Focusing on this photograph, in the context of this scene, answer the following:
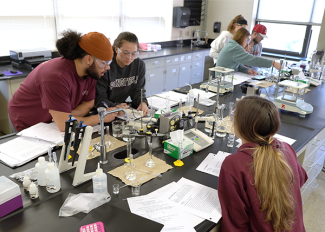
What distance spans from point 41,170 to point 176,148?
0.78 metres

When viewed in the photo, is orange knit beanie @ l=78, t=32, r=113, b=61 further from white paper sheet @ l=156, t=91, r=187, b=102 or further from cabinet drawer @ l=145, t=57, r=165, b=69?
cabinet drawer @ l=145, t=57, r=165, b=69

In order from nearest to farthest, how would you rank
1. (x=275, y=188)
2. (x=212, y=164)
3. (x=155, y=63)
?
(x=275, y=188)
(x=212, y=164)
(x=155, y=63)

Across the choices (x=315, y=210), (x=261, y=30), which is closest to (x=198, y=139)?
(x=315, y=210)

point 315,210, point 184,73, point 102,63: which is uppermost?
point 102,63

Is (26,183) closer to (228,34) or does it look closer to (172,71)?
(228,34)

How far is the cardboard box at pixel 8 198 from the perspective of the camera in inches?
47.8

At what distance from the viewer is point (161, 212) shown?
130 centimetres

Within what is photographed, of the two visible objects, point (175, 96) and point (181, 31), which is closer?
point (175, 96)

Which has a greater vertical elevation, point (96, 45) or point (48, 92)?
point (96, 45)

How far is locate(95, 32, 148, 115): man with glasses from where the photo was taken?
246cm

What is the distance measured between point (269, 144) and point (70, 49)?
1459mm

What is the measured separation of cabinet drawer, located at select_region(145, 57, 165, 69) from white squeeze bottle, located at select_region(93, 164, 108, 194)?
3.54 m

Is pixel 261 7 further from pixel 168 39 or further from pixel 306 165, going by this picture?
pixel 306 165

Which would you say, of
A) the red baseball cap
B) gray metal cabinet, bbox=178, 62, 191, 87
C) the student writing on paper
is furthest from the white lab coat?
gray metal cabinet, bbox=178, 62, 191, 87
